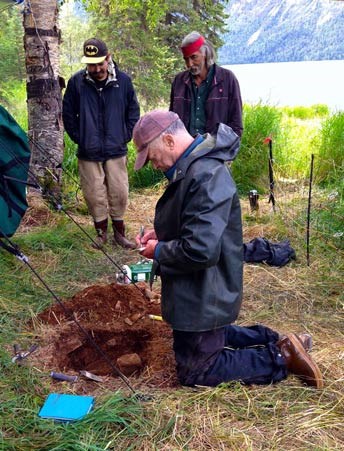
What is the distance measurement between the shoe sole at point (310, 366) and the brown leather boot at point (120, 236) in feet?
8.29

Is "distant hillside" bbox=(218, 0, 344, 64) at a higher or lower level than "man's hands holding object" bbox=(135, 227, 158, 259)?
higher

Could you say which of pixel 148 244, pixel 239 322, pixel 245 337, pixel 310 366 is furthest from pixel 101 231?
pixel 310 366

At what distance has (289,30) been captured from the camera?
169 ft

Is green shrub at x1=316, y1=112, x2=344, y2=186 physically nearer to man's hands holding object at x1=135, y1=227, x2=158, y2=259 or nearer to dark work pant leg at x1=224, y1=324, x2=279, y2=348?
dark work pant leg at x1=224, y1=324, x2=279, y2=348

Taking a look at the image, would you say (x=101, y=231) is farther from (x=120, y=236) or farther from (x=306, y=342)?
(x=306, y=342)

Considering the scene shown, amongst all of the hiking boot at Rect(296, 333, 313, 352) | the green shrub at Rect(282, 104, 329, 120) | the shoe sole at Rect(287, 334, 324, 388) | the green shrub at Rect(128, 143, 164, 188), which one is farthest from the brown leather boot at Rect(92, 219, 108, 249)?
the green shrub at Rect(282, 104, 329, 120)

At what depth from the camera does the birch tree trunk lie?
17.4 ft

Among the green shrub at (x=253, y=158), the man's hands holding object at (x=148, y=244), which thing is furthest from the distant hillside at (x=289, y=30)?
the man's hands holding object at (x=148, y=244)

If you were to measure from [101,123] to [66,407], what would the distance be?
2.95 metres

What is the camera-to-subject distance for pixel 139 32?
55.6 feet

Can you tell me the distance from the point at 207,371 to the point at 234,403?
218 millimetres

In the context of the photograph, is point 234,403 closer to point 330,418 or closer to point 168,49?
point 330,418

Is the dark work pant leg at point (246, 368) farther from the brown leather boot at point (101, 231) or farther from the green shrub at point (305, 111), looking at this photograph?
the green shrub at point (305, 111)

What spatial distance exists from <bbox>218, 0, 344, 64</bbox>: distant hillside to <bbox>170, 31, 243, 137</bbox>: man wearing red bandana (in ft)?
123
